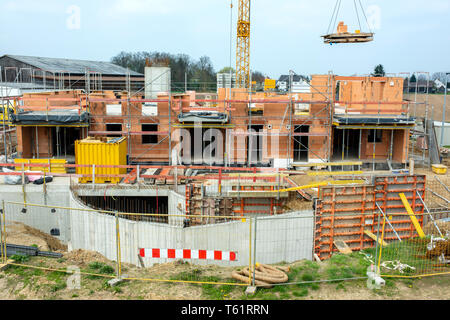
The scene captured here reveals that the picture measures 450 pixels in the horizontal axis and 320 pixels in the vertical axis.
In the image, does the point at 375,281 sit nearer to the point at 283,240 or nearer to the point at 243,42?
the point at 283,240

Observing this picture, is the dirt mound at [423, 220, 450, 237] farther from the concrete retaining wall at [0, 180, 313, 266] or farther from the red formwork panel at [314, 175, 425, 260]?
the concrete retaining wall at [0, 180, 313, 266]

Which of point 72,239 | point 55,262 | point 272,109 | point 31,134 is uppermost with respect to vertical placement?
point 272,109

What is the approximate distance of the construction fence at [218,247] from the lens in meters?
9.27

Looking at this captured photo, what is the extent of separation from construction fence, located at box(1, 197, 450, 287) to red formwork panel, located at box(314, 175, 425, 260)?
0.07 m

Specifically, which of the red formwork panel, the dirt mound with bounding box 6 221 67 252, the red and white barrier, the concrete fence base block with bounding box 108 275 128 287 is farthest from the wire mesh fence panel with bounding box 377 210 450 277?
the dirt mound with bounding box 6 221 67 252

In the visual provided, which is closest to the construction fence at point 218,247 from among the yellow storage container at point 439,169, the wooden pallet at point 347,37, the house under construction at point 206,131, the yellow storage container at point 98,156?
the yellow storage container at point 98,156

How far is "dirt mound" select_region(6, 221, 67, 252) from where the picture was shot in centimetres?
1260

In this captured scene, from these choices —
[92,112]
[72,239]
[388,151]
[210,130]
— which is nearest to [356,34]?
[388,151]

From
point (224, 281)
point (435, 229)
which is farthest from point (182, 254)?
point (435, 229)

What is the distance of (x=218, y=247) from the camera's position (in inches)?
499

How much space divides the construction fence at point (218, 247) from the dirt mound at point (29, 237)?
3 cm

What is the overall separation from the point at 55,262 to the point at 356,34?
22670mm
